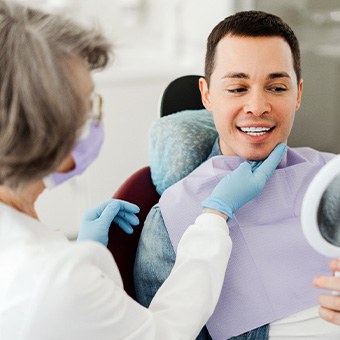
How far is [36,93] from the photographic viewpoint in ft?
2.68

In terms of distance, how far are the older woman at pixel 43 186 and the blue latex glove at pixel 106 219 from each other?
0.34m

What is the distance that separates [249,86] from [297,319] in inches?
21.0

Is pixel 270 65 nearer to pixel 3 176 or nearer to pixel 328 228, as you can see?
pixel 328 228

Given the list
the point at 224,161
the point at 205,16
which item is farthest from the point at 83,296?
the point at 205,16

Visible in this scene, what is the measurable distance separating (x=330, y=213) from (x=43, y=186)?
1.58 feet

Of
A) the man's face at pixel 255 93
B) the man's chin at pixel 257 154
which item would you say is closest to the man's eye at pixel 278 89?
the man's face at pixel 255 93

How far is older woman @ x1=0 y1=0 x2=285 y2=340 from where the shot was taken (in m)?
0.82

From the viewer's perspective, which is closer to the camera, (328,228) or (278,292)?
(328,228)

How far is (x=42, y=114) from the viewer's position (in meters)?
0.82

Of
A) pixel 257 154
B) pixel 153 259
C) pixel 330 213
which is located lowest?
pixel 153 259

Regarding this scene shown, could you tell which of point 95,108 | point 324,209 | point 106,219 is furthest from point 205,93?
point 324,209

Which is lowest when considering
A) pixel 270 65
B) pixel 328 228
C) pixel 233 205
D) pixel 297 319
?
pixel 297 319

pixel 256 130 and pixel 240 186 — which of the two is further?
pixel 256 130

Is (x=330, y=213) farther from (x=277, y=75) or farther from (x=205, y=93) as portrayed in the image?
(x=205, y=93)
